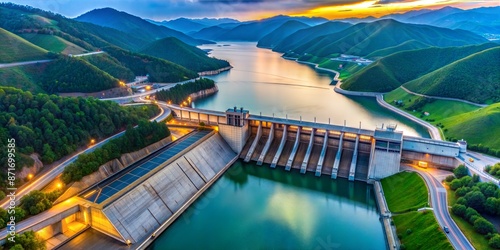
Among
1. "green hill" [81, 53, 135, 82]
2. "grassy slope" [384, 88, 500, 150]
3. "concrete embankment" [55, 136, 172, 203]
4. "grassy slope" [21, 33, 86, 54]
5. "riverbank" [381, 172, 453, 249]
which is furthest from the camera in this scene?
"green hill" [81, 53, 135, 82]

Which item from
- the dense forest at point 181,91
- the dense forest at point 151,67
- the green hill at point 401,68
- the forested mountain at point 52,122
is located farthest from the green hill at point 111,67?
the green hill at point 401,68

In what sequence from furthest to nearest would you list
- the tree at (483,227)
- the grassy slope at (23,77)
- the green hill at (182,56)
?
1. the green hill at (182,56)
2. the grassy slope at (23,77)
3. the tree at (483,227)

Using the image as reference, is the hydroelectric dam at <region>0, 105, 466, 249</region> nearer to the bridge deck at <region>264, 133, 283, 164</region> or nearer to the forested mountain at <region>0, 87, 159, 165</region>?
the bridge deck at <region>264, 133, 283, 164</region>

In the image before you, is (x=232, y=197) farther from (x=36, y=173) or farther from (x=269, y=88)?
(x=269, y=88)

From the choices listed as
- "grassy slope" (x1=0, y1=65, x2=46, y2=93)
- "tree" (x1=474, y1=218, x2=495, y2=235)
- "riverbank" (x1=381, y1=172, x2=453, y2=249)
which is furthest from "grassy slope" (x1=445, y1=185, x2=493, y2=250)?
"grassy slope" (x1=0, y1=65, x2=46, y2=93)

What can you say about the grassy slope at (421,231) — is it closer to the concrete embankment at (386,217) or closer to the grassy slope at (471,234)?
the concrete embankment at (386,217)

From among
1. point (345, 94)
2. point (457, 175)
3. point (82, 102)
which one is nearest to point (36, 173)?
point (82, 102)

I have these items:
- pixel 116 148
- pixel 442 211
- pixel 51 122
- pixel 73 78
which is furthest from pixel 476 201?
pixel 73 78
